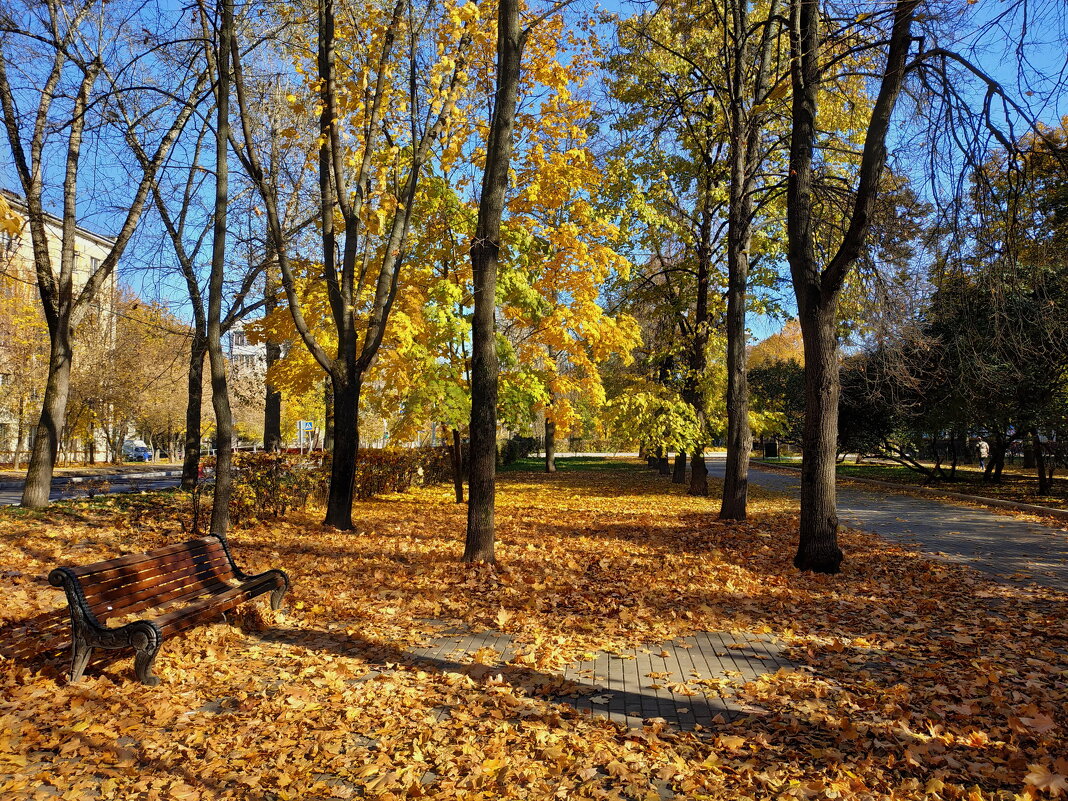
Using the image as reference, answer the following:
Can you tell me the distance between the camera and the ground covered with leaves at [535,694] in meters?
3.26

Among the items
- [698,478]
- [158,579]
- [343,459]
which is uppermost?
[343,459]

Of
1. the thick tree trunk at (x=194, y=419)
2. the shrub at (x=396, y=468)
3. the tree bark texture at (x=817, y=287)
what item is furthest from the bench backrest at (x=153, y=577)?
the shrub at (x=396, y=468)

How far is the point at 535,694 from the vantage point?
4.35 metres

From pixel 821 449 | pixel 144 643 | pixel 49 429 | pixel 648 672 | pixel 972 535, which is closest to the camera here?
pixel 144 643

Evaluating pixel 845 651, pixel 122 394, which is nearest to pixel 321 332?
pixel 845 651

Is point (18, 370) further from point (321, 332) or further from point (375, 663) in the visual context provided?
point (375, 663)

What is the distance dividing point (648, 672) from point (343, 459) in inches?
299

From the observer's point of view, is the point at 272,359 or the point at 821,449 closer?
the point at 821,449

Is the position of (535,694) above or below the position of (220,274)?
below

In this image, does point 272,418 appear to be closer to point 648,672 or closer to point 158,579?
point 158,579

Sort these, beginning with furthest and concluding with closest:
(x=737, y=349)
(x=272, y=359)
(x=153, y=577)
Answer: (x=272, y=359), (x=737, y=349), (x=153, y=577)

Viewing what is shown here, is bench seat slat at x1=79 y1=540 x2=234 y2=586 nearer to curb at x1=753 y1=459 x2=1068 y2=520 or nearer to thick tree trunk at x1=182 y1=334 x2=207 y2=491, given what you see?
thick tree trunk at x1=182 y1=334 x2=207 y2=491

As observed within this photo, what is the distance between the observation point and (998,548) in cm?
980

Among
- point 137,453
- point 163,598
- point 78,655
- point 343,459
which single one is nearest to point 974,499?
point 343,459
